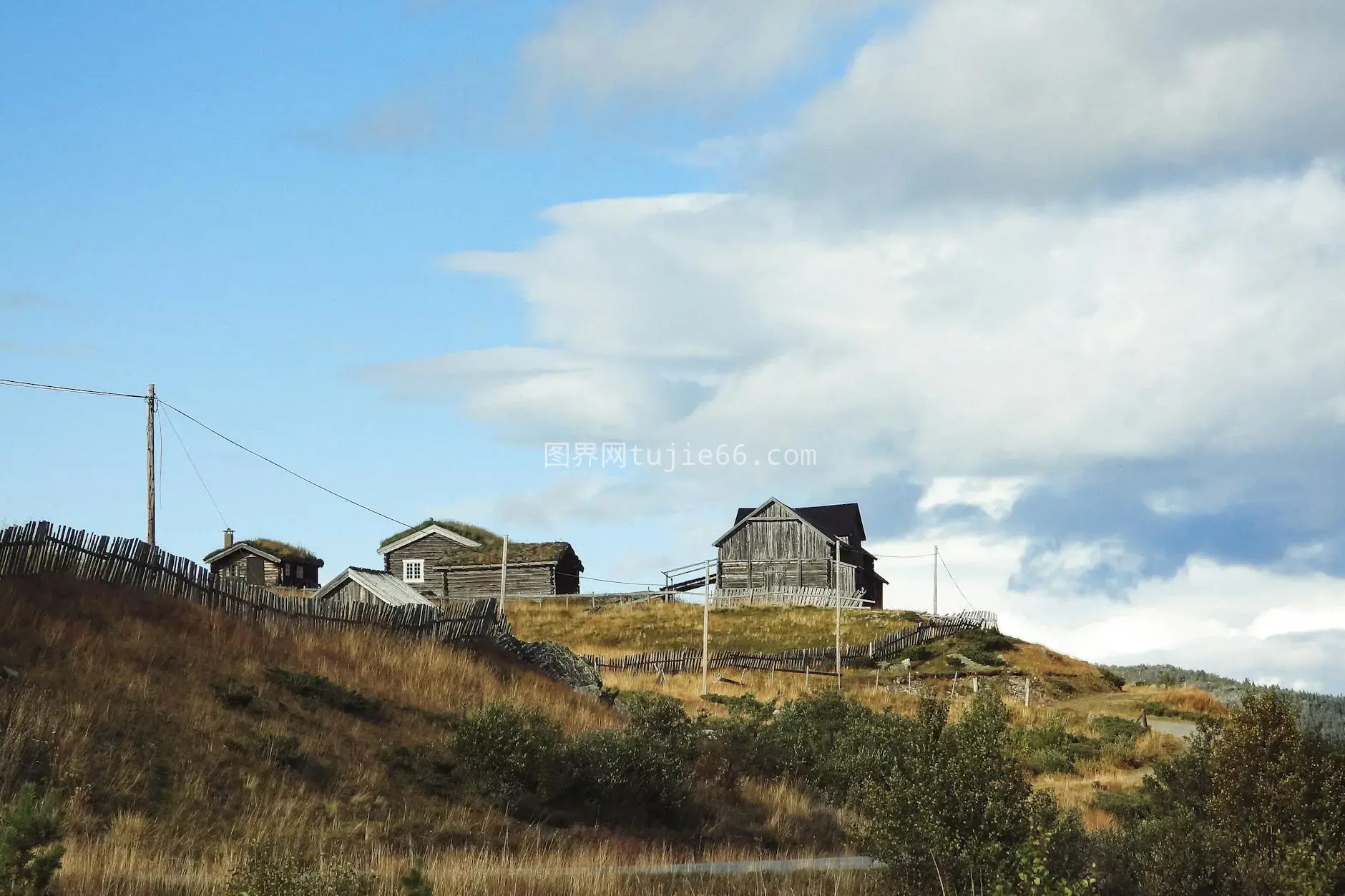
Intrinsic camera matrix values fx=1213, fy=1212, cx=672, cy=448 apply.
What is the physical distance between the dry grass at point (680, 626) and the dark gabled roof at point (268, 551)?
17.8 meters

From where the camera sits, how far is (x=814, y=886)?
13.4 m

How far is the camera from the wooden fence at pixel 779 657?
5572 centimetres

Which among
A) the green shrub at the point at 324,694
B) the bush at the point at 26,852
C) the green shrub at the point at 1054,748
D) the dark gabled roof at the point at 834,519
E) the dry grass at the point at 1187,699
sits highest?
the dark gabled roof at the point at 834,519

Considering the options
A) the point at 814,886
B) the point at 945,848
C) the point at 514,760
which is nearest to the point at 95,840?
the point at 514,760

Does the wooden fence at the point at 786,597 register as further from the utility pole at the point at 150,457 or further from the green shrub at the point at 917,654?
the utility pole at the point at 150,457

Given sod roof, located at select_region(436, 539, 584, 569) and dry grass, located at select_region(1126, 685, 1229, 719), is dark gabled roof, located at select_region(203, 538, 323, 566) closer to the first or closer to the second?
sod roof, located at select_region(436, 539, 584, 569)

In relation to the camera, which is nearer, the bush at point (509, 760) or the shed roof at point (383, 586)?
the bush at point (509, 760)

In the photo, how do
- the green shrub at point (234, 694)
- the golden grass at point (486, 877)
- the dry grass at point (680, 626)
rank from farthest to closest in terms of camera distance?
the dry grass at point (680, 626) → the green shrub at point (234, 694) → the golden grass at point (486, 877)

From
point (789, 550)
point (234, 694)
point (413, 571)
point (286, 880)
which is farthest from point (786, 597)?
point (286, 880)

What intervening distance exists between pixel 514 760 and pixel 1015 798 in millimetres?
9178

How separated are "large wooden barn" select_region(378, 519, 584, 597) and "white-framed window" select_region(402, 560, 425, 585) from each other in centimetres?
5

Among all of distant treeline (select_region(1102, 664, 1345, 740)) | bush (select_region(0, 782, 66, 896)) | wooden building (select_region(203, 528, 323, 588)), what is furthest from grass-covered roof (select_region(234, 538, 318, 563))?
bush (select_region(0, 782, 66, 896))

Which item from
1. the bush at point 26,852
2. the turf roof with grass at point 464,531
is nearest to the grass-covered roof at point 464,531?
the turf roof with grass at point 464,531

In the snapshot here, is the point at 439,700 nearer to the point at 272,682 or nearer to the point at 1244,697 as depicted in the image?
the point at 272,682
